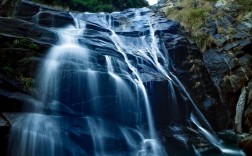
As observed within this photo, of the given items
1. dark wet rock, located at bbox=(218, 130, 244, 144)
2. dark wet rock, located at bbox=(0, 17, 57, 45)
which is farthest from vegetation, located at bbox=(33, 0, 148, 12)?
dark wet rock, located at bbox=(218, 130, 244, 144)

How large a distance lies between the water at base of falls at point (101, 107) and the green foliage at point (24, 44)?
23.9 inches

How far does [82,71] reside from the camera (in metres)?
9.20

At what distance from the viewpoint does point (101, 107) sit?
902cm

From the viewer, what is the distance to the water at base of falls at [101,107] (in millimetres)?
7328

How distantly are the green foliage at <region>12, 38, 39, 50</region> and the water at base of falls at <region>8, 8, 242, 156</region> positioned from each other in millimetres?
606

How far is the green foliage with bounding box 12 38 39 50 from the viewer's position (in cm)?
916

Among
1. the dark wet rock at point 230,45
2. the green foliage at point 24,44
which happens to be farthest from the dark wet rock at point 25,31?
the dark wet rock at point 230,45

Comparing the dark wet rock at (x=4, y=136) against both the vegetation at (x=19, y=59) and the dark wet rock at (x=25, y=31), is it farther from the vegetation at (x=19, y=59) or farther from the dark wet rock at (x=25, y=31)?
the dark wet rock at (x=25, y=31)

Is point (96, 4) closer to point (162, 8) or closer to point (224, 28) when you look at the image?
point (162, 8)

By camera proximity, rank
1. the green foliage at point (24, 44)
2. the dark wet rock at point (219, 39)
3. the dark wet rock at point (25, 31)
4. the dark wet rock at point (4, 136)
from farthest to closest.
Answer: the dark wet rock at point (219, 39) < the dark wet rock at point (25, 31) < the green foliage at point (24, 44) < the dark wet rock at point (4, 136)

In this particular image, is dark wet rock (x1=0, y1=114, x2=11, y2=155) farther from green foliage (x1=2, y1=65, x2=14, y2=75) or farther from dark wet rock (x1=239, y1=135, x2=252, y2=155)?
dark wet rock (x1=239, y1=135, x2=252, y2=155)

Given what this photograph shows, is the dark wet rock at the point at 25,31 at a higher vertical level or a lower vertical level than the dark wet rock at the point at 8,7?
lower

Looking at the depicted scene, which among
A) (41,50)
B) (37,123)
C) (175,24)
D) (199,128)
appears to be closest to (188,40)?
(175,24)

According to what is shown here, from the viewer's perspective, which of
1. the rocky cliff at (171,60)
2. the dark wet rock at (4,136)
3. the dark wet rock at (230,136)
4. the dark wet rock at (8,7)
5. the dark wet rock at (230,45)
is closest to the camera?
the dark wet rock at (4,136)
